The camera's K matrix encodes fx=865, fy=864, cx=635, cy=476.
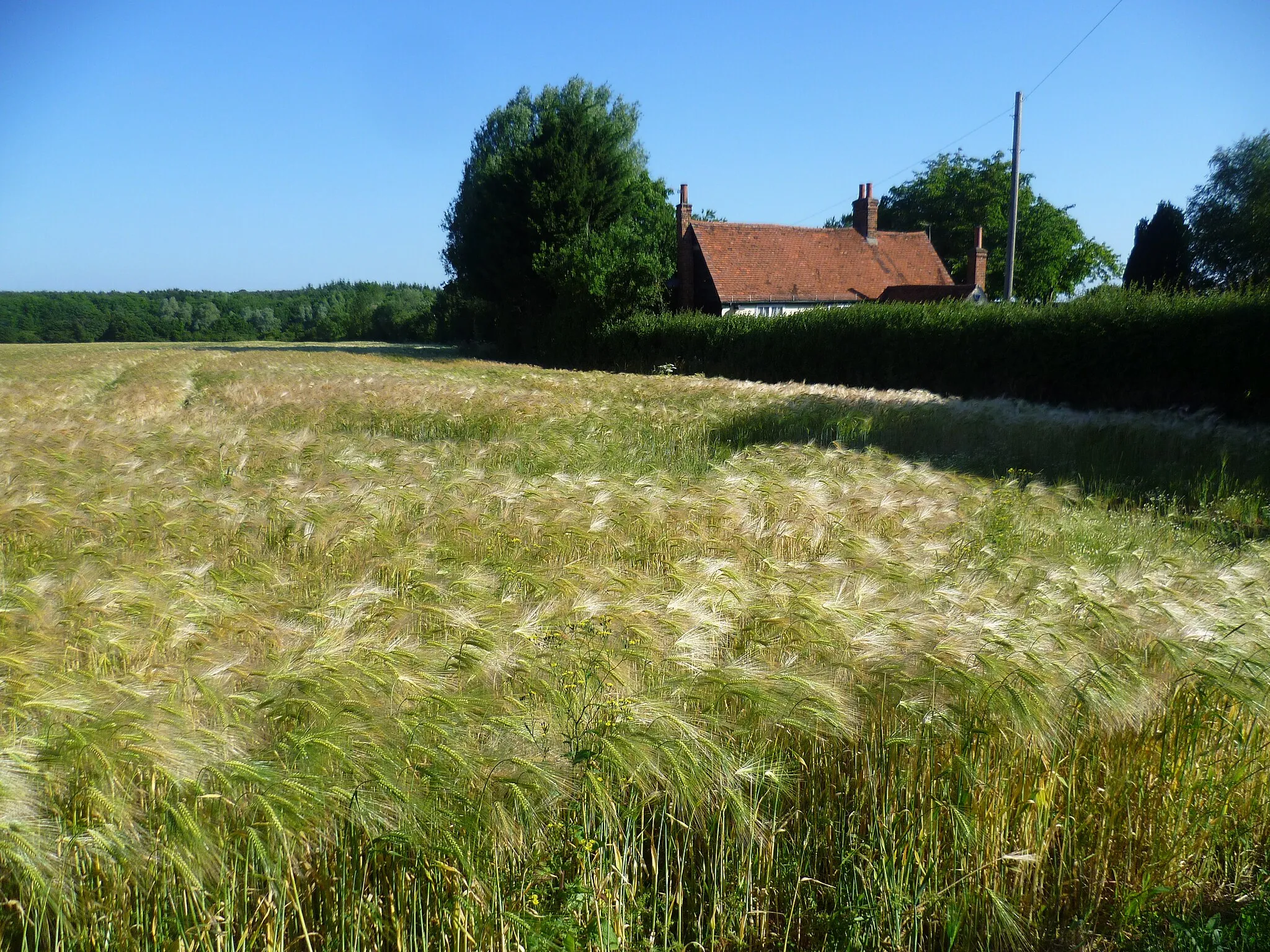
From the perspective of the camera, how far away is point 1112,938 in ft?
8.58

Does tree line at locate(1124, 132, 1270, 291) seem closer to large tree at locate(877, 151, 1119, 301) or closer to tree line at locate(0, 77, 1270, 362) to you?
tree line at locate(0, 77, 1270, 362)

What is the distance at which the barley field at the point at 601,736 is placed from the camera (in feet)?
6.62

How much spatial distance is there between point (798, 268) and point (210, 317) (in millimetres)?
79380

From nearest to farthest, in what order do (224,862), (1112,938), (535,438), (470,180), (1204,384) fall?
(224,862), (1112,938), (535,438), (1204,384), (470,180)

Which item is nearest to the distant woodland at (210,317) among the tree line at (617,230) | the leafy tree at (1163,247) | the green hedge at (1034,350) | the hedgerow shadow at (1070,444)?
the tree line at (617,230)

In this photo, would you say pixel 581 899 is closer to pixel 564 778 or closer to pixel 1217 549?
pixel 564 778

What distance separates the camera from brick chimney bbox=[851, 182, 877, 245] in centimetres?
4194

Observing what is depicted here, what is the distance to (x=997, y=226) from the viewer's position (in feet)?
199

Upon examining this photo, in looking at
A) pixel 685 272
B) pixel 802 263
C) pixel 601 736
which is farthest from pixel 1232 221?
pixel 601 736

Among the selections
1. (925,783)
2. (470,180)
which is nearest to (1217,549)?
(925,783)

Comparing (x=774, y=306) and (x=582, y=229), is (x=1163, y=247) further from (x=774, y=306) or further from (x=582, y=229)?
(x=582, y=229)

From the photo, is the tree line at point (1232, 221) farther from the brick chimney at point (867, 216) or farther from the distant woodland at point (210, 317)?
the distant woodland at point (210, 317)

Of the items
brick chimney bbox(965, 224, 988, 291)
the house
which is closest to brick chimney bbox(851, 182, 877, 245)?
the house

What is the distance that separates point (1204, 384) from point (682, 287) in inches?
1009
